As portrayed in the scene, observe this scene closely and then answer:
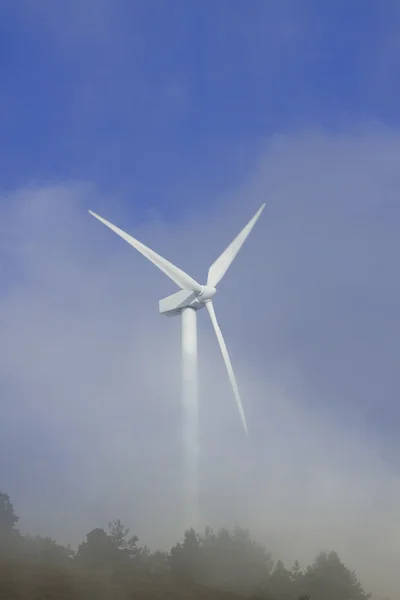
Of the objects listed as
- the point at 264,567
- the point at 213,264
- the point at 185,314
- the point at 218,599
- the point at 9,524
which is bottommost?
the point at 218,599

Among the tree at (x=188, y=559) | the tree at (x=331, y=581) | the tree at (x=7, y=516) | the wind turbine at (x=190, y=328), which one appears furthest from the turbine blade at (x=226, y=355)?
the tree at (x=7, y=516)

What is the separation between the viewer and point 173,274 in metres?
75.4

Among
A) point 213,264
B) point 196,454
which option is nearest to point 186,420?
point 196,454

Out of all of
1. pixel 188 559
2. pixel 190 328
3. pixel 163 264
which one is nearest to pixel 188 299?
pixel 190 328

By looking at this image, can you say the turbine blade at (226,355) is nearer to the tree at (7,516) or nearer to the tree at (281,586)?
the tree at (281,586)

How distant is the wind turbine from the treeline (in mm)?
4879

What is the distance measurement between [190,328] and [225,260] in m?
8.00

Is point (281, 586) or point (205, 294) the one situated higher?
point (205, 294)

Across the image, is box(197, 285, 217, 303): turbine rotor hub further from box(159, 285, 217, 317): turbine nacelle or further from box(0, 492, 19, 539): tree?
box(0, 492, 19, 539): tree

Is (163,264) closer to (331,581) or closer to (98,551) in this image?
(98,551)

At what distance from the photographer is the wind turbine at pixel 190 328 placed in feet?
226

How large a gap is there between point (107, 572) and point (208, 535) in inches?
818

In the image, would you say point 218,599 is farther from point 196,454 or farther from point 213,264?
point 213,264

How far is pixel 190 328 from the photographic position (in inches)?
3002
